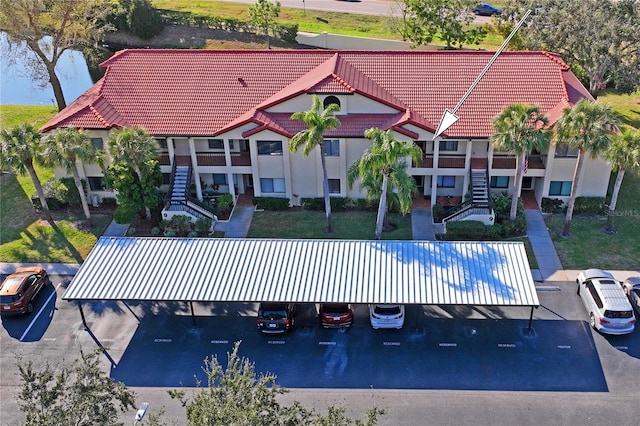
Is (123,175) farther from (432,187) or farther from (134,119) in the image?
(432,187)

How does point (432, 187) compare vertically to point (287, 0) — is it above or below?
below

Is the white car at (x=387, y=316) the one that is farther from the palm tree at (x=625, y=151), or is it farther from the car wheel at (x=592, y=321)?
the palm tree at (x=625, y=151)

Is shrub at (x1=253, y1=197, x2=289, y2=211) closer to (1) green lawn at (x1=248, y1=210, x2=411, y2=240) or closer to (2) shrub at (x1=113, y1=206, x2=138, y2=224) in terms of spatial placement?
(1) green lawn at (x1=248, y1=210, x2=411, y2=240)

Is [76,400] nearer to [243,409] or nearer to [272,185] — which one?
[243,409]

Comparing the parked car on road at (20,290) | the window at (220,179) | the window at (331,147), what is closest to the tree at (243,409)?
the parked car on road at (20,290)

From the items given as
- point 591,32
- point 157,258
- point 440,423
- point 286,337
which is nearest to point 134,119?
point 157,258
